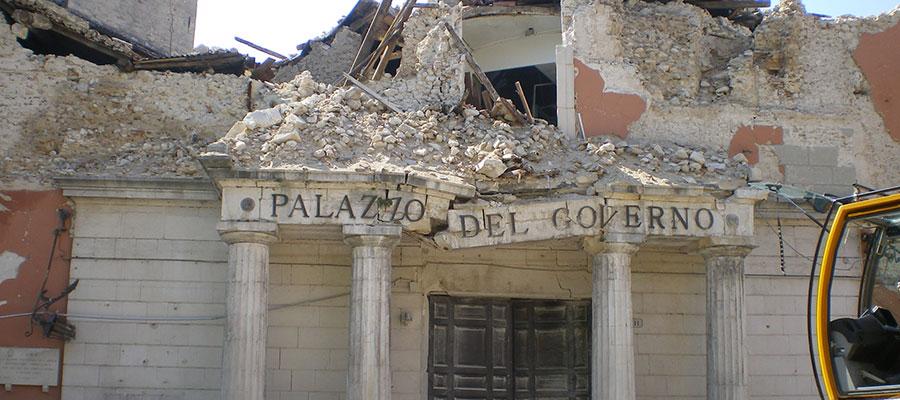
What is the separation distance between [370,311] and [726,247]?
4839 millimetres

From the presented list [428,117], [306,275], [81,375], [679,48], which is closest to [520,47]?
[679,48]

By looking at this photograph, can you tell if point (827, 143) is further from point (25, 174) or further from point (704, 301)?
point (25, 174)

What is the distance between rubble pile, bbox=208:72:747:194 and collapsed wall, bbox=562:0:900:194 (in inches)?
25.0

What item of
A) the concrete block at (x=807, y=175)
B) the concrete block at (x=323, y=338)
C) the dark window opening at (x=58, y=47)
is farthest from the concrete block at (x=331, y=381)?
the concrete block at (x=807, y=175)

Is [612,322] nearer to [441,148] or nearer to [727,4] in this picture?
[441,148]

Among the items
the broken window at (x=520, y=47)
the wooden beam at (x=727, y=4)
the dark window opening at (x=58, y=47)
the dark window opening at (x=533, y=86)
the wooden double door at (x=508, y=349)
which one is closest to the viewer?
the wooden double door at (x=508, y=349)

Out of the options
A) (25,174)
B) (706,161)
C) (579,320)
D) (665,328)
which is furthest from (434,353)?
(25,174)

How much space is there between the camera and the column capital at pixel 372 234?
13820 millimetres

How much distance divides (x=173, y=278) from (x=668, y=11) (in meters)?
8.93

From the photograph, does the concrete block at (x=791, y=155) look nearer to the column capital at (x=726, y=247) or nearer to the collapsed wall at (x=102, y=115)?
the column capital at (x=726, y=247)

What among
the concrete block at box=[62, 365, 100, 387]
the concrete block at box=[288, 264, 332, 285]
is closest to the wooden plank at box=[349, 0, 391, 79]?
the concrete block at box=[288, 264, 332, 285]

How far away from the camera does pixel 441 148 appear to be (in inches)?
601

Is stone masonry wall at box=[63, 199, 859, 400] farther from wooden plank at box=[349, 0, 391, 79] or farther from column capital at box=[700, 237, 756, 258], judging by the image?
wooden plank at box=[349, 0, 391, 79]

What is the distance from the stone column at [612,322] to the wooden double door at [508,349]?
1936 millimetres
